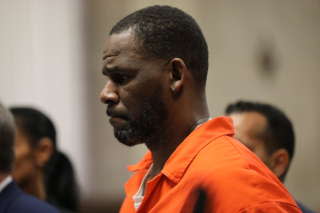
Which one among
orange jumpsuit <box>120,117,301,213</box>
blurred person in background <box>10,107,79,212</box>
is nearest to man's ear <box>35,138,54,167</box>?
blurred person in background <box>10,107,79,212</box>

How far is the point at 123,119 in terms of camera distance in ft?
8.57

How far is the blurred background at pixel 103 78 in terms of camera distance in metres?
8.23

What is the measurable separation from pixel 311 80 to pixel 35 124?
4.55 m

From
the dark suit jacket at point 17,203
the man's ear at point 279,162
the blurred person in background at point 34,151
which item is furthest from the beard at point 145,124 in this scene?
the blurred person in background at point 34,151

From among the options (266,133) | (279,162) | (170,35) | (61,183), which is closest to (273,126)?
(266,133)

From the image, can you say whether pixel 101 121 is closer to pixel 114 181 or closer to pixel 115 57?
pixel 114 181

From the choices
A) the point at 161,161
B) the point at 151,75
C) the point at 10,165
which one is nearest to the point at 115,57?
the point at 151,75

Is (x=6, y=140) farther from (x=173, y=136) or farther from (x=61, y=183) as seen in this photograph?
(x=61, y=183)

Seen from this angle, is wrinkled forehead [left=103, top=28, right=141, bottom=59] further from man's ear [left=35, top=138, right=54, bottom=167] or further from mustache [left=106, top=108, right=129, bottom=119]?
man's ear [left=35, top=138, right=54, bottom=167]

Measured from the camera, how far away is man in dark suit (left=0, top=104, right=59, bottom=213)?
3.47m

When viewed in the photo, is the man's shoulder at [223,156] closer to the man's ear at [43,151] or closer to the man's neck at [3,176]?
the man's neck at [3,176]

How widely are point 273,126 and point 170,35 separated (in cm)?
131

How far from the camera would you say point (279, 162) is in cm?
367

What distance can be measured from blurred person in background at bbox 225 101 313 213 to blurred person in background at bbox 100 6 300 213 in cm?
103
